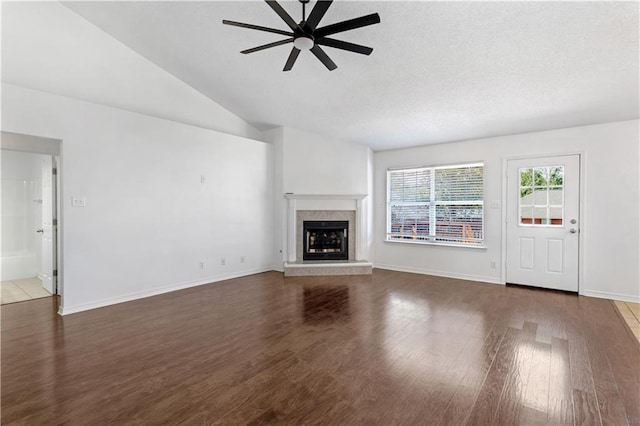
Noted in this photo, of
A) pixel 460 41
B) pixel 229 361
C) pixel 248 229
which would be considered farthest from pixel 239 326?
pixel 460 41

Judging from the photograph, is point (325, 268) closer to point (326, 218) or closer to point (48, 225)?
point (326, 218)

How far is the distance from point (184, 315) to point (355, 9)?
3754 millimetres

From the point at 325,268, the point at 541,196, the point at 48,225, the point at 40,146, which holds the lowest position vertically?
the point at 325,268

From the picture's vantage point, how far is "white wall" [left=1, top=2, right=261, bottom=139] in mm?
3381

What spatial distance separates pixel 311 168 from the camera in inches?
238

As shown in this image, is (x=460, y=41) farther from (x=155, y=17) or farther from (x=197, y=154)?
(x=197, y=154)

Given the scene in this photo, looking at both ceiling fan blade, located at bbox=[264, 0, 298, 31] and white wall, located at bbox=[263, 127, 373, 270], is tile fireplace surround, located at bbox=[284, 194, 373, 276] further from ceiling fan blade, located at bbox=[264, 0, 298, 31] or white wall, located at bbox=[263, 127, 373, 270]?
ceiling fan blade, located at bbox=[264, 0, 298, 31]

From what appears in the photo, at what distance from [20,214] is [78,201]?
8.66 ft

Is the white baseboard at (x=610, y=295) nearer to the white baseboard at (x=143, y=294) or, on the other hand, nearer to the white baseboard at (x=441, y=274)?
the white baseboard at (x=441, y=274)

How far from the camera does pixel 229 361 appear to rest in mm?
2488

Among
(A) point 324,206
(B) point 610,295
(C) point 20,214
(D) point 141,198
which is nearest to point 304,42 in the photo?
(D) point 141,198

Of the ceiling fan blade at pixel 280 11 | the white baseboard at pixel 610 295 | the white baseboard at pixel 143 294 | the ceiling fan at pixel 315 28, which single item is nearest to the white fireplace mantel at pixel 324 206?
the white baseboard at pixel 143 294

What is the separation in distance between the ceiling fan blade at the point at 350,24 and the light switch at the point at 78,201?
3418 mm

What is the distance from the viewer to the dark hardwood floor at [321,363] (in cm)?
188
